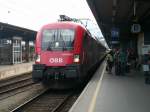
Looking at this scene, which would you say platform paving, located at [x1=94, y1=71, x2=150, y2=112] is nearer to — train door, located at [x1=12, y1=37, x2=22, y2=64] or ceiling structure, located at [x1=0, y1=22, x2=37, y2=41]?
ceiling structure, located at [x1=0, y1=22, x2=37, y2=41]

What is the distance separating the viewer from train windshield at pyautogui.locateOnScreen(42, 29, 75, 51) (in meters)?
16.5

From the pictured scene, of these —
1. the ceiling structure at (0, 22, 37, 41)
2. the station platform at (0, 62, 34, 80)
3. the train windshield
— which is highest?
the ceiling structure at (0, 22, 37, 41)

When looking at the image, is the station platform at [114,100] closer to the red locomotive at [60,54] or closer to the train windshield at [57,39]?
the red locomotive at [60,54]

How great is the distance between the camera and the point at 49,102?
14570 mm

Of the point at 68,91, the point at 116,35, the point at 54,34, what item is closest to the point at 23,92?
the point at 68,91

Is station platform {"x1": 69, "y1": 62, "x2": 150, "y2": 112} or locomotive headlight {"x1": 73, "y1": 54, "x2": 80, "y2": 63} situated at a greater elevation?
locomotive headlight {"x1": 73, "y1": 54, "x2": 80, "y2": 63}

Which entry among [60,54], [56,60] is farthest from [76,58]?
[56,60]

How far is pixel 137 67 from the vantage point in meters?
27.2

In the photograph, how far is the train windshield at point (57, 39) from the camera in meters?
16.5

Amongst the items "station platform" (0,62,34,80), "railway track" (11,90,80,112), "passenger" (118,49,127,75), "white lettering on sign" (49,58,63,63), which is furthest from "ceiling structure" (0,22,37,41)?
"white lettering on sign" (49,58,63,63)

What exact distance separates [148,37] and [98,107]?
53.0 feet

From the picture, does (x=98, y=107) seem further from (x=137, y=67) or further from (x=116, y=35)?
(x=116, y=35)

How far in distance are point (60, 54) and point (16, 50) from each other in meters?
19.1

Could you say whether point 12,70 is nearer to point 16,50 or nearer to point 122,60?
point 16,50
